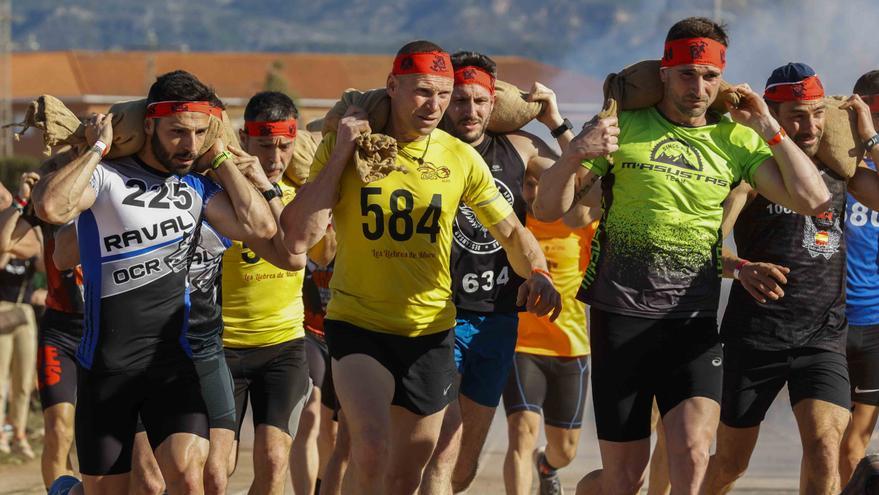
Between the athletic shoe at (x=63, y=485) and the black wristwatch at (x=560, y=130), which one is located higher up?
the black wristwatch at (x=560, y=130)

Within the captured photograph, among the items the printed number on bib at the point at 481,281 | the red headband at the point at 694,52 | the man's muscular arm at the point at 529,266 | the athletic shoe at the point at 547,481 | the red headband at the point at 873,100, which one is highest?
the red headband at the point at 694,52

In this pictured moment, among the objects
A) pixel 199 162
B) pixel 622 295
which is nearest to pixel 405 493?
pixel 622 295

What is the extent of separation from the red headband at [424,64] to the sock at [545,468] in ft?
11.1

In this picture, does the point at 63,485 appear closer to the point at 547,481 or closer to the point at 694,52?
the point at 547,481

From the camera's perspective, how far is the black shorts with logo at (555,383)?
887 cm

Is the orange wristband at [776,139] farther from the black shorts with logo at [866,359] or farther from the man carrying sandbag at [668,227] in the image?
the black shorts with logo at [866,359]

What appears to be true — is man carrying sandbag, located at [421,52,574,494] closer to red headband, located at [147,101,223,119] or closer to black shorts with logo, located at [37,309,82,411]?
red headband, located at [147,101,223,119]

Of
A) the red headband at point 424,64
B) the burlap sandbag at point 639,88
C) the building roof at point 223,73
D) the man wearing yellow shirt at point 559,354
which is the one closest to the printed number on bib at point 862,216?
the man wearing yellow shirt at point 559,354

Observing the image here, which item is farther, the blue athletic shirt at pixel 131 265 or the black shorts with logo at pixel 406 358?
the black shorts with logo at pixel 406 358

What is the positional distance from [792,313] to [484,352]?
5.75 ft

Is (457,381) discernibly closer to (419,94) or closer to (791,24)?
(419,94)

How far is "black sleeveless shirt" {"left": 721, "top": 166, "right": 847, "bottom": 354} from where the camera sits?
7.23m

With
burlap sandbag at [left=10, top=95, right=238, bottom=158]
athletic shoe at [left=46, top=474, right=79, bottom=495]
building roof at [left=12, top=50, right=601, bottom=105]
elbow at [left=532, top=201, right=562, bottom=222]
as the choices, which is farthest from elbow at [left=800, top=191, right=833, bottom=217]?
building roof at [left=12, top=50, right=601, bottom=105]

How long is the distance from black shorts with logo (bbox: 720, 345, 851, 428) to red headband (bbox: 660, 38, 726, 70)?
1628 millimetres
